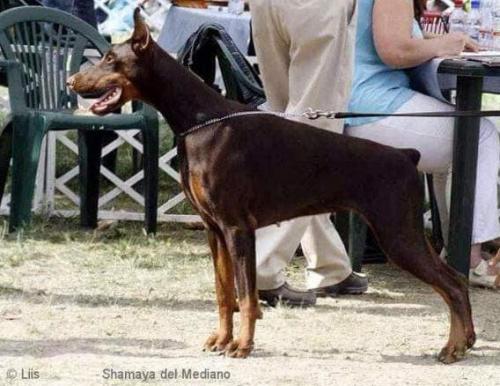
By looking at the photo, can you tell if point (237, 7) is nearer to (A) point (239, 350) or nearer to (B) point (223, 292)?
(B) point (223, 292)

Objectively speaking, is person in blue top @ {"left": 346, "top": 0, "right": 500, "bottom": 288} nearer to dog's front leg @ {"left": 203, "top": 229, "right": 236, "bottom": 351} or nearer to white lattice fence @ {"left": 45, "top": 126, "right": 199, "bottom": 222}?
dog's front leg @ {"left": 203, "top": 229, "right": 236, "bottom": 351}

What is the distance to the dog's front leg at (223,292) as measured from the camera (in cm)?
513

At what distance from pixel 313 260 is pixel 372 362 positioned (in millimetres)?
1169

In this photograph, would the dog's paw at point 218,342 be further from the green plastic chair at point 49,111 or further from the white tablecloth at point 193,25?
the white tablecloth at point 193,25

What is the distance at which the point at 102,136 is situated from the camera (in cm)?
830

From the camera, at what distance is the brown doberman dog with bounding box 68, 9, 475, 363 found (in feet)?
16.2

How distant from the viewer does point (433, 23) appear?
6.95 meters

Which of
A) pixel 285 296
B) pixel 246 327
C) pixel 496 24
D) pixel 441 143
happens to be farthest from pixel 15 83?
pixel 246 327

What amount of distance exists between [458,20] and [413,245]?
1954mm

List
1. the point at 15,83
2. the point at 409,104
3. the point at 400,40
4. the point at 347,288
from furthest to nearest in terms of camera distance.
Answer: the point at 15,83 < the point at 347,288 < the point at 409,104 < the point at 400,40

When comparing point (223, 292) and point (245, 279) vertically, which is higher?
point (245, 279)

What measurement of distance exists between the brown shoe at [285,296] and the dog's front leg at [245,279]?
0.94 meters

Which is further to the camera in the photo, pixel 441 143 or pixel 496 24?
pixel 496 24

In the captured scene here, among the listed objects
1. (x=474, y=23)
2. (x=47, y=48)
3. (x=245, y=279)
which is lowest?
(x=245, y=279)
